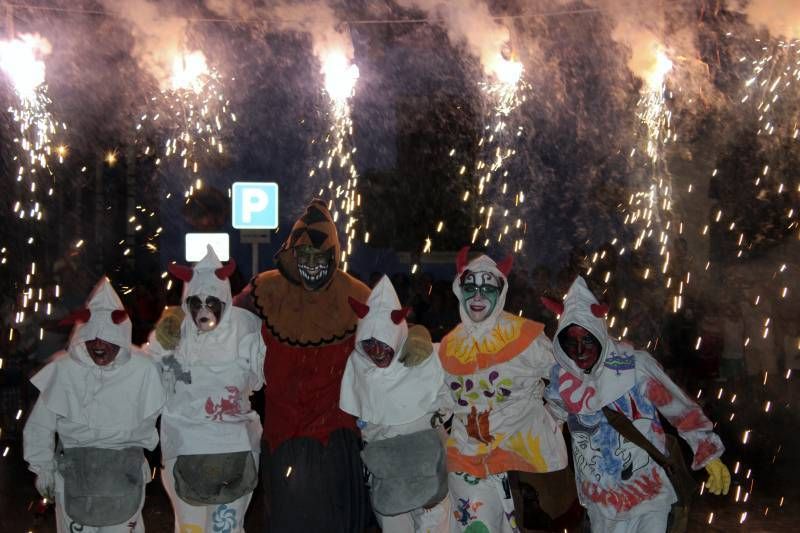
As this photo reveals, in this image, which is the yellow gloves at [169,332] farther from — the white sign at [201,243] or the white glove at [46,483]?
the white sign at [201,243]

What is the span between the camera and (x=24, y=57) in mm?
10609

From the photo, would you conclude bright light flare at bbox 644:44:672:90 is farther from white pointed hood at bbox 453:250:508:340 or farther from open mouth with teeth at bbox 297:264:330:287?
open mouth with teeth at bbox 297:264:330:287

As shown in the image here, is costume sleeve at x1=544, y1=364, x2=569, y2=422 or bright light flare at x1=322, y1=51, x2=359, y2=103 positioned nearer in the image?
costume sleeve at x1=544, y1=364, x2=569, y2=422

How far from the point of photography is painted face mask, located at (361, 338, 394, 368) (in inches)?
226

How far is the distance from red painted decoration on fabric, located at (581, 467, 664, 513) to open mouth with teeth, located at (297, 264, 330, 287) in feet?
6.64

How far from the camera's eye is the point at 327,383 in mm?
6047

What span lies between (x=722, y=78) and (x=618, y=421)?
8493 millimetres

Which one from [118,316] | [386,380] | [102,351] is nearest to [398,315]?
[386,380]

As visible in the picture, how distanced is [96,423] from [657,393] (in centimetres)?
294

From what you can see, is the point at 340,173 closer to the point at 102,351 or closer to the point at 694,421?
the point at 102,351

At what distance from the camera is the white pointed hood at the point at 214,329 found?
19.0 ft

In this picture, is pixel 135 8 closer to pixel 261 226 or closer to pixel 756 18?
pixel 261 226

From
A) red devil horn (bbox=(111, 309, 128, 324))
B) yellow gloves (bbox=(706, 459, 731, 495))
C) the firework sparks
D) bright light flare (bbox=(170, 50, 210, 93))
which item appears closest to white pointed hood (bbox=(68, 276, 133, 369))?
red devil horn (bbox=(111, 309, 128, 324))

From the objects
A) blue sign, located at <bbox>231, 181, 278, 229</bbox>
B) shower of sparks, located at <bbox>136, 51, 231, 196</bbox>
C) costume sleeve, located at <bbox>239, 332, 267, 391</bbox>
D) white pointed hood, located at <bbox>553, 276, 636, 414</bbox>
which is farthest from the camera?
shower of sparks, located at <bbox>136, 51, 231, 196</bbox>
